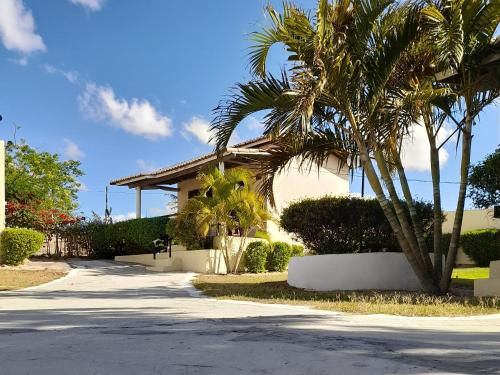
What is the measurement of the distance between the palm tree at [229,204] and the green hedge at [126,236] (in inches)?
178

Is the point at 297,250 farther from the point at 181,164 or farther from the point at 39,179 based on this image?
the point at 39,179

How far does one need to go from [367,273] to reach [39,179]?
22.9 m

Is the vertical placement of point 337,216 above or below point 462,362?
above

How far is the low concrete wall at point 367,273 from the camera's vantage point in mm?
12500

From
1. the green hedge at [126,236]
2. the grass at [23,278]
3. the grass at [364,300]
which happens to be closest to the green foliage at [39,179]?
the green hedge at [126,236]

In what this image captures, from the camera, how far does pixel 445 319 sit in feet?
25.7

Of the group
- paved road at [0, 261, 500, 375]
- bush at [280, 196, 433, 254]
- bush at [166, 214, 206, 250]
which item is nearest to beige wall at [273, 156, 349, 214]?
bush at [166, 214, 206, 250]

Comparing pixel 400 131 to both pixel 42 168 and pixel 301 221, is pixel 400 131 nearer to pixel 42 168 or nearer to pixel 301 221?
pixel 301 221

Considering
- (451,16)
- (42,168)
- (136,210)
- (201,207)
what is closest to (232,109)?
(451,16)

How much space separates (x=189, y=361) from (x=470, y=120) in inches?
329

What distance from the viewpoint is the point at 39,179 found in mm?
30734

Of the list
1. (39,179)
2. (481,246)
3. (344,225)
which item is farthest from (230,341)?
(39,179)

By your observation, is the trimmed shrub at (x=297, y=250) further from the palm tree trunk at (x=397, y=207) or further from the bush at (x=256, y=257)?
the palm tree trunk at (x=397, y=207)

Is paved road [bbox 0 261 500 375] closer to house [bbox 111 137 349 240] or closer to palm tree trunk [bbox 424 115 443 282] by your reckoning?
palm tree trunk [bbox 424 115 443 282]
